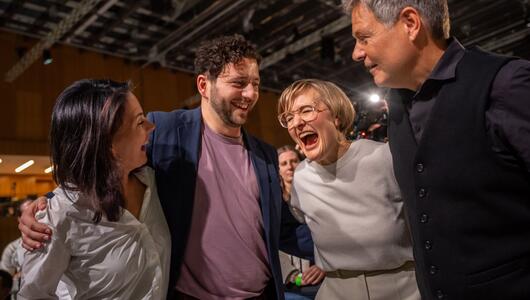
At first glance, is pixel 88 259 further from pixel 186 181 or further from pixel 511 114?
pixel 511 114

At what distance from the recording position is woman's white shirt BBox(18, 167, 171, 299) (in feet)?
4.13

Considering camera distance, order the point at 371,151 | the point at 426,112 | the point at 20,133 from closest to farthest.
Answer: the point at 426,112 → the point at 371,151 → the point at 20,133

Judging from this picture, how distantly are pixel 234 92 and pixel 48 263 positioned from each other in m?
1.08

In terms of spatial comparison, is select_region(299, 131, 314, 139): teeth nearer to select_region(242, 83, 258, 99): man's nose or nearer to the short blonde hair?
the short blonde hair

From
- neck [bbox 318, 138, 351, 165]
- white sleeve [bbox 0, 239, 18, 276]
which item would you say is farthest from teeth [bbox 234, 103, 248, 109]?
white sleeve [bbox 0, 239, 18, 276]

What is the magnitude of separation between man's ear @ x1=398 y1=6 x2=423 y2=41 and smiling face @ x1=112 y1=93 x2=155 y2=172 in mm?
918

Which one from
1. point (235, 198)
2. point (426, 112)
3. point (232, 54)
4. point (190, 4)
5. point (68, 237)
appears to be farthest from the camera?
point (190, 4)

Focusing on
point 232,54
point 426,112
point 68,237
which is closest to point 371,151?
point 426,112

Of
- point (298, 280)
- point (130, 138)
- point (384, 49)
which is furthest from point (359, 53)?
point (298, 280)

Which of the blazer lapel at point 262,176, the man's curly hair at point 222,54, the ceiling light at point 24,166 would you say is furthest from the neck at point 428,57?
the ceiling light at point 24,166

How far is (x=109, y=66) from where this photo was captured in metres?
8.56

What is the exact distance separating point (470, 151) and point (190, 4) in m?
5.91

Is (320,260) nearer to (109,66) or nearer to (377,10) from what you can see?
(377,10)

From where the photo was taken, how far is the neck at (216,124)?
1.98m
